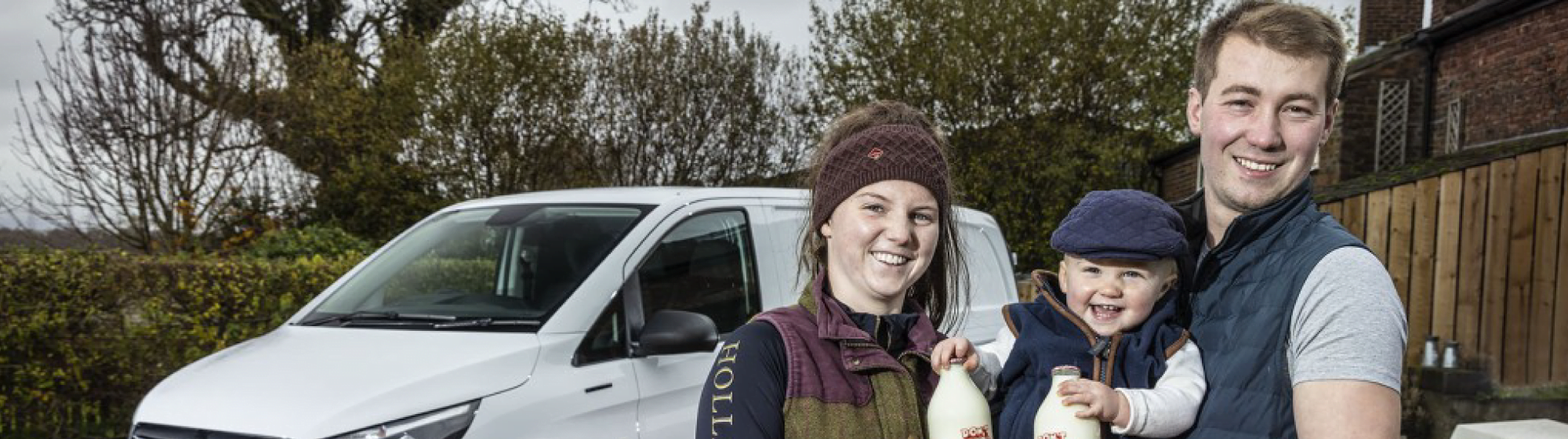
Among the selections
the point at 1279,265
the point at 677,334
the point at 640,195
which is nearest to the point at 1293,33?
the point at 1279,265

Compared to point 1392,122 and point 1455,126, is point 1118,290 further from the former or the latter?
point 1392,122

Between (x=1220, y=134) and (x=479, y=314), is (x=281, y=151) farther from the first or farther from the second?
(x=1220, y=134)

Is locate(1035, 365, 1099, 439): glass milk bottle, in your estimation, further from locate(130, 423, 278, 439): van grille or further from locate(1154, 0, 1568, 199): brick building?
locate(1154, 0, 1568, 199): brick building

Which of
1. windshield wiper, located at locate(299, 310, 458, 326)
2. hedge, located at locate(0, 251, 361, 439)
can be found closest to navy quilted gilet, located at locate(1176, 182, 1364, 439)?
windshield wiper, located at locate(299, 310, 458, 326)

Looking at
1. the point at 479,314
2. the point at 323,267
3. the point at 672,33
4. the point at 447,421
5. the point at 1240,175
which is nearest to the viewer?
the point at 1240,175

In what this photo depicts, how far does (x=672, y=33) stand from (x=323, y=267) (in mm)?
10321

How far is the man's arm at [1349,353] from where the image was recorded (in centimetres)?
162

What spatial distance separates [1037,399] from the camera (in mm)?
2020

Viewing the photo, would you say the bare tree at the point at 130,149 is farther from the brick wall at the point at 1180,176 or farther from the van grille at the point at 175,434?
the brick wall at the point at 1180,176

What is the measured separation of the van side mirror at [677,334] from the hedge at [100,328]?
4.29 meters

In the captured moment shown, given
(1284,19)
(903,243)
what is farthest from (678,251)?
(1284,19)

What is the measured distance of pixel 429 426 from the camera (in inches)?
128

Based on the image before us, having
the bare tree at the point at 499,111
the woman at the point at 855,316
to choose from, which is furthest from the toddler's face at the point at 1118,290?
the bare tree at the point at 499,111

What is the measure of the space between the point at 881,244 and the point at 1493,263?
7.86 meters
